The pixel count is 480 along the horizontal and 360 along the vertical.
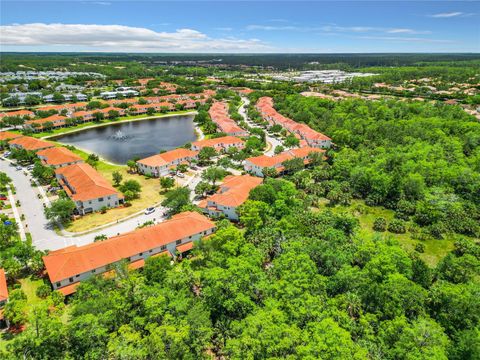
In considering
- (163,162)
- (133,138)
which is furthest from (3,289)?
(133,138)

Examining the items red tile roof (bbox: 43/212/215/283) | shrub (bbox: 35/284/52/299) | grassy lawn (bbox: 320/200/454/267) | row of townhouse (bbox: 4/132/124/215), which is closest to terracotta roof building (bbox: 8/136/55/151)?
row of townhouse (bbox: 4/132/124/215)

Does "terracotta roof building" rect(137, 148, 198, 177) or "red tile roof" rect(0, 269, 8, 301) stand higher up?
"terracotta roof building" rect(137, 148, 198, 177)

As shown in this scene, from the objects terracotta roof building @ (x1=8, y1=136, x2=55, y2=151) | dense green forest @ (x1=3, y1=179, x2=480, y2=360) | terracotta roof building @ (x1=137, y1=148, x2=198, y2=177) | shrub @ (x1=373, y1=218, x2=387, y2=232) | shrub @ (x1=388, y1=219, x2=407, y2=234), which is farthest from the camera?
terracotta roof building @ (x1=8, y1=136, x2=55, y2=151)

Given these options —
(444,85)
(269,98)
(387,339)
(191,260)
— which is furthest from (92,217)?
(444,85)

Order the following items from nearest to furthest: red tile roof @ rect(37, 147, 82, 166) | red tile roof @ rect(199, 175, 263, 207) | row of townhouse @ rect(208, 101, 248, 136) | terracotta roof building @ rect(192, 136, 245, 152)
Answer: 1. red tile roof @ rect(199, 175, 263, 207)
2. red tile roof @ rect(37, 147, 82, 166)
3. terracotta roof building @ rect(192, 136, 245, 152)
4. row of townhouse @ rect(208, 101, 248, 136)

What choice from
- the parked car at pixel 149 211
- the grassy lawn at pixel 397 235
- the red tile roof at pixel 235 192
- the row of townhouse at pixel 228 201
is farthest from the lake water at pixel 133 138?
the grassy lawn at pixel 397 235

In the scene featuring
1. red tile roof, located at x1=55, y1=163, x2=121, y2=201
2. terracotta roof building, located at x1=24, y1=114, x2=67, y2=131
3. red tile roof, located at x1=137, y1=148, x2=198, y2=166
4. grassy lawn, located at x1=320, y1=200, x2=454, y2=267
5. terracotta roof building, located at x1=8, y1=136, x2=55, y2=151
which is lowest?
grassy lawn, located at x1=320, y1=200, x2=454, y2=267

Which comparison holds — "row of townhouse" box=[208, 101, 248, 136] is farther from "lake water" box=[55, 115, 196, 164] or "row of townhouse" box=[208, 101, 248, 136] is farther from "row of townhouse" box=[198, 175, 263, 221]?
"row of townhouse" box=[198, 175, 263, 221]
